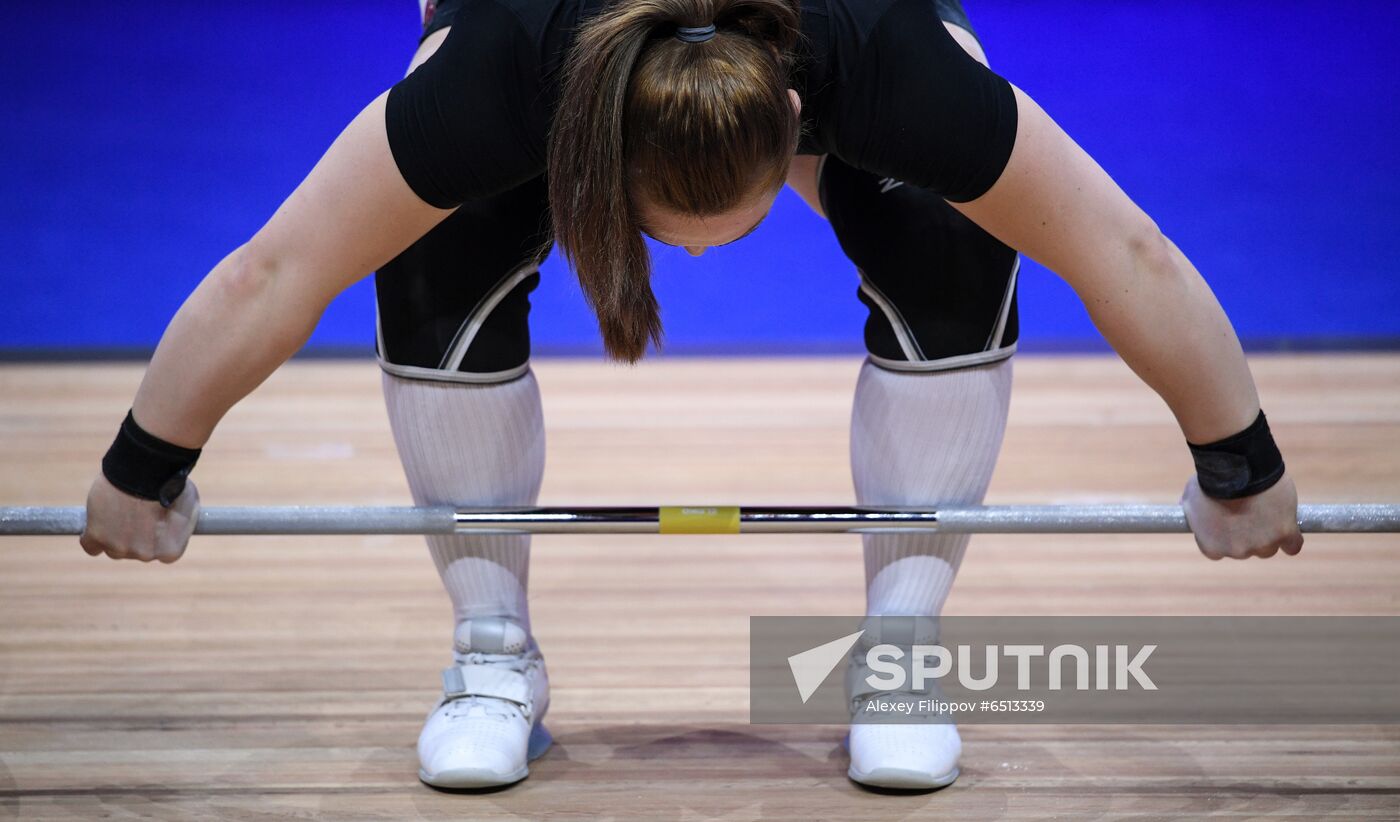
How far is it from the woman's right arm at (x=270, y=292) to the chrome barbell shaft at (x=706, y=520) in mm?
68

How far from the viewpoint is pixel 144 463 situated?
39.8 inches

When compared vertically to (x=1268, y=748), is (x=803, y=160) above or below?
above

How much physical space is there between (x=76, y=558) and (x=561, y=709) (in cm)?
79

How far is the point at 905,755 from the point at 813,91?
20.9 inches

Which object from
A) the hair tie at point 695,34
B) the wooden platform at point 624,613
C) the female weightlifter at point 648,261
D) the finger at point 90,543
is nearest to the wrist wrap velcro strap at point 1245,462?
the female weightlifter at point 648,261

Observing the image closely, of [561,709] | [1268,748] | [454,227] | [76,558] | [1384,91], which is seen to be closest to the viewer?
[454,227]

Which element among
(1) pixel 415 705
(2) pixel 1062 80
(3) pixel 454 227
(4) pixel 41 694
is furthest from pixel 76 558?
(2) pixel 1062 80

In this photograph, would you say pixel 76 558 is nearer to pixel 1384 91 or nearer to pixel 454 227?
pixel 454 227

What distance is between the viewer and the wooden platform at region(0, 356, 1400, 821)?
3.62ft

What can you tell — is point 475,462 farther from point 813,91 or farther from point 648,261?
point 813,91

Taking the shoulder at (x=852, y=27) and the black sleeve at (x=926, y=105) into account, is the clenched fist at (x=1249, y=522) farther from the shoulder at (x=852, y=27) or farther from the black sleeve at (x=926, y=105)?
the shoulder at (x=852, y=27)

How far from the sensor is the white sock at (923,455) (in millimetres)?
1100

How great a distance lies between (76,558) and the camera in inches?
67.2

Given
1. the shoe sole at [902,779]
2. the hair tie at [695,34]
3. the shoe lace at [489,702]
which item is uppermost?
the hair tie at [695,34]
